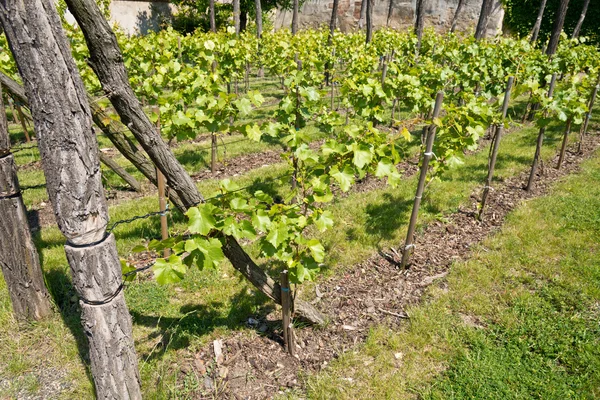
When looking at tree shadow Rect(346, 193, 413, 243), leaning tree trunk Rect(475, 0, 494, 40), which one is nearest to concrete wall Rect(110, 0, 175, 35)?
leaning tree trunk Rect(475, 0, 494, 40)

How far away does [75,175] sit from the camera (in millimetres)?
1722

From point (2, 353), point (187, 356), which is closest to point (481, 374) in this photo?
point (187, 356)

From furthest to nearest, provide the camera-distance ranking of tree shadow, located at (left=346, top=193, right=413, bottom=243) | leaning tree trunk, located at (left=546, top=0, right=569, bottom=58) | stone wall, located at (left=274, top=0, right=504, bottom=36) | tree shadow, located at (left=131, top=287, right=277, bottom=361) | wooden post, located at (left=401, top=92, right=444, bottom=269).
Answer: stone wall, located at (left=274, top=0, right=504, bottom=36) → leaning tree trunk, located at (left=546, top=0, right=569, bottom=58) → tree shadow, located at (left=346, top=193, right=413, bottom=243) → wooden post, located at (left=401, top=92, right=444, bottom=269) → tree shadow, located at (left=131, top=287, right=277, bottom=361)


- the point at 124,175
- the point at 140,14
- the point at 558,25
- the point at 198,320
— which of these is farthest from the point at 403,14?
the point at 198,320

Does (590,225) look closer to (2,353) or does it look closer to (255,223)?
(255,223)

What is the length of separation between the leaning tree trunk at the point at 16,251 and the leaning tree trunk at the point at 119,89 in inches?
53.1

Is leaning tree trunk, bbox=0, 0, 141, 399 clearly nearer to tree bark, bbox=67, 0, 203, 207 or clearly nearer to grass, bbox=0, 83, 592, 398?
tree bark, bbox=67, 0, 203, 207

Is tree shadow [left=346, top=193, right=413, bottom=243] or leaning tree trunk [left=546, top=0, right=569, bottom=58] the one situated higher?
leaning tree trunk [left=546, top=0, right=569, bottom=58]

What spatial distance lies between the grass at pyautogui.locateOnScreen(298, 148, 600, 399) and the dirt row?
6.0 inches

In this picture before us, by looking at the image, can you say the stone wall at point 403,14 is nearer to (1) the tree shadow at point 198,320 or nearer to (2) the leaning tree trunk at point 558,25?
(2) the leaning tree trunk at point 558,25

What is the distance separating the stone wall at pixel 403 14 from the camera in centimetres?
2445

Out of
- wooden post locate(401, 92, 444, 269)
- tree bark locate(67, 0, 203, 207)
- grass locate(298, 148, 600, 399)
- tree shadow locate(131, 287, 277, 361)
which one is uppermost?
tree bark locate(67, 0, 203, 207)

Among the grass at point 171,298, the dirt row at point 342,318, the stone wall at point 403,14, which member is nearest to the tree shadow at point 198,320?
the grass at point 171,298

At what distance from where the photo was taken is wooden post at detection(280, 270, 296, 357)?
272cm
